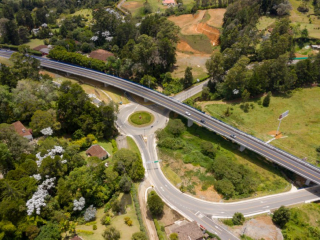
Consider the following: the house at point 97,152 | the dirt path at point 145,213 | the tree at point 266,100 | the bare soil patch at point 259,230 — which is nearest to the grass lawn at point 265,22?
the tree at point 266,100

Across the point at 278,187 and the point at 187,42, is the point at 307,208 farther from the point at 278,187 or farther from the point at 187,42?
the point at 187,42

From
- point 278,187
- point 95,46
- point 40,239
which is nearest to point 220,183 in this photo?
point 278,187

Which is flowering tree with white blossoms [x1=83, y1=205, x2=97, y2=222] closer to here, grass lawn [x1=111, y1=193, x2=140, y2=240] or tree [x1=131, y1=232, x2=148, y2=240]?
grass lawn [x1=111, y1=193, x2=140, y2=240]

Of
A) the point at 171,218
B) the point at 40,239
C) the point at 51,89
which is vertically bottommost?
the point at 171,218

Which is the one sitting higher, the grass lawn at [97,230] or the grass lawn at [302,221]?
the grass lawn at [302,221]

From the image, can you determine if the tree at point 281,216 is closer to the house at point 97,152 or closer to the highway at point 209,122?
the highway at point 209,122

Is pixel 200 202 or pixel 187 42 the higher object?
pixel 187 42
